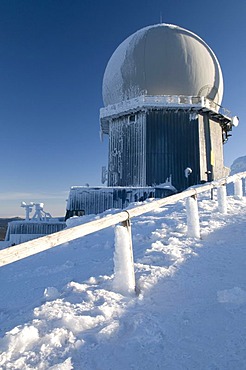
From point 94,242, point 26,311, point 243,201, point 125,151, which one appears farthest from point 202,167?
point 26,311

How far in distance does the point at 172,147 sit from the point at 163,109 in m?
2.99

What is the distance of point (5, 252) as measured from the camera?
6.47ft

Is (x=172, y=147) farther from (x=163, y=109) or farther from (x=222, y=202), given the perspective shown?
(x=222, y=202)

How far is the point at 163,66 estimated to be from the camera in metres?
19.4

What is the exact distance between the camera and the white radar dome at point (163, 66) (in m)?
19.5

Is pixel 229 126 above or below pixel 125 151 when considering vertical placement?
above

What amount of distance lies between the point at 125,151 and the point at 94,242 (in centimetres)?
1545

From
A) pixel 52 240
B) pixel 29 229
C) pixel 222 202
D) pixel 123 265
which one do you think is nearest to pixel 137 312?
pixel 123 265

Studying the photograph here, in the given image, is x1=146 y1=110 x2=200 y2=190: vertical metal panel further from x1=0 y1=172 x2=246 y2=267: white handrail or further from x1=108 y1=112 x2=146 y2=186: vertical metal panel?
x1=0 y1=172 x2=246 y2=267: white handrail

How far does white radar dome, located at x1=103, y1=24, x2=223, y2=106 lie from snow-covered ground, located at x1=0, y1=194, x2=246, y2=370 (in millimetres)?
17288

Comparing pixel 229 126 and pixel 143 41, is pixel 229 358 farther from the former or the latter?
pixel 229 126

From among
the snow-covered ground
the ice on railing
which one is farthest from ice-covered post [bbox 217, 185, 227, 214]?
the ice on railing

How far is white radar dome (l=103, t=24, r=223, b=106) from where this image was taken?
19.5 m

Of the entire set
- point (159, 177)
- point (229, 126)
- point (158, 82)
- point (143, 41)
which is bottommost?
point (159, 177)
